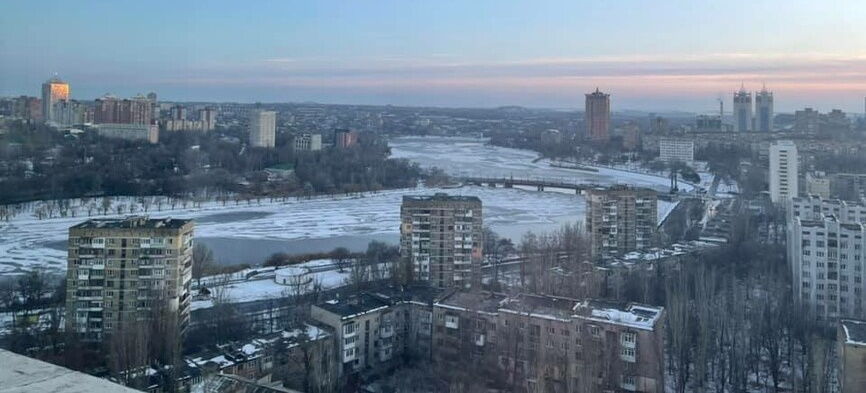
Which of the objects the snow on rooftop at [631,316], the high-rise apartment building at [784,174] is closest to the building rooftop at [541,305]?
the snow on rooftop at [631,316]

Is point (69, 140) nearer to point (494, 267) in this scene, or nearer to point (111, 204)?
point (111, 204)

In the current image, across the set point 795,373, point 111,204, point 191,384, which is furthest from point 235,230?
point 795,373

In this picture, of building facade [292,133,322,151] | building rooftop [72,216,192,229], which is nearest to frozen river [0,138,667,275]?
building rooftop [72,216,192,229]

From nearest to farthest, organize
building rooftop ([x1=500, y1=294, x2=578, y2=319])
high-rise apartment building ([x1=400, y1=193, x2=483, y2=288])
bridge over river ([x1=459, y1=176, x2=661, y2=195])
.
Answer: building rooftop ([x1=500, y1=294, x2=578, y2=319]) < high-rise apartment building ([x1=400, y1=193, x2=483, y2=288]) < bridge over river ([x1=459, y1=176, x2=661, y2=195])

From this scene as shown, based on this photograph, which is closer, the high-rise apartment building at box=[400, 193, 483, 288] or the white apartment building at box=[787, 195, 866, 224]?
the high-rise apartment building at box=[400, 193, 483, 288]

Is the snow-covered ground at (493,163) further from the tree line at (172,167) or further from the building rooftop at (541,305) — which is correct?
the building rooftop at (541,305)

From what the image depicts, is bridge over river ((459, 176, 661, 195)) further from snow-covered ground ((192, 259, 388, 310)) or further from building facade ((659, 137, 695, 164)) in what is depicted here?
snow-covered ground ((192, 259, 388, 310))
